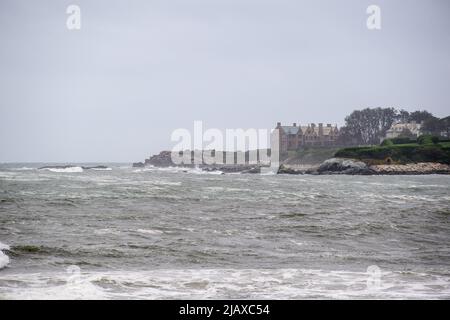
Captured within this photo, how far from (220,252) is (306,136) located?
166205 mm

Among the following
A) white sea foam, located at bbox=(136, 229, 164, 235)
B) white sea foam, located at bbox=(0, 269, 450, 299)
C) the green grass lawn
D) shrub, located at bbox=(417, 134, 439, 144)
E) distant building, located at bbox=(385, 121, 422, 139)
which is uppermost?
distant building, located at bbox=(385, 121, 422, 139)

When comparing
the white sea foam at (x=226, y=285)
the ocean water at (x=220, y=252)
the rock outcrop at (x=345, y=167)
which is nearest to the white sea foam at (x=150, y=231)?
the ocean water at (x=220, y=252)

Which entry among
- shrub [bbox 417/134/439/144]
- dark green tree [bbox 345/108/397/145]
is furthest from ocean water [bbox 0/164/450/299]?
dark green tree [bbox 345/108/397/145]

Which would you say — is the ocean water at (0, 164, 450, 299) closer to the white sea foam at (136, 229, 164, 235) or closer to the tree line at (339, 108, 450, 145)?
the white sea foam at (136, 229, 164, 235)

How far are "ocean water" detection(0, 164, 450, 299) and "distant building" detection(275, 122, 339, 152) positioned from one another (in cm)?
14990

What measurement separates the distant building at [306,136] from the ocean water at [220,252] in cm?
14990

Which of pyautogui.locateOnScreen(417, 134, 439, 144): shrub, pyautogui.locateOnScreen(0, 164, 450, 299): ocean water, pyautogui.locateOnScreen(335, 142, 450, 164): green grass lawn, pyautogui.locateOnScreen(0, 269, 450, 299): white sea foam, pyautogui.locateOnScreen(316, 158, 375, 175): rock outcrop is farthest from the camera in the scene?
pyautogui.locateOnScreen(417, 134, 439, 144): shrub

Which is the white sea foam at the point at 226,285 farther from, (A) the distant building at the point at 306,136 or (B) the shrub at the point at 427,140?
(A) the distant building at the point at 306,136

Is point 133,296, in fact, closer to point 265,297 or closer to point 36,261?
point 265,297

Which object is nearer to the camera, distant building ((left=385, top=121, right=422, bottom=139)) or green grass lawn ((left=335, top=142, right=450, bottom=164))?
green grass lawn ((left=335, top=142, right=450, bottom=164))

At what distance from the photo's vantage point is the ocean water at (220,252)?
1039 cm

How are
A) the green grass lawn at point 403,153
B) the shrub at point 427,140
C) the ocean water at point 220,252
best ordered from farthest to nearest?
1. the shrub at point 427,140
2. the green grass lawn at point 403,153
3. the ocean water at point 220,252

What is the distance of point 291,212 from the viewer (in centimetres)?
2605

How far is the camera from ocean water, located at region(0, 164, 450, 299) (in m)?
10.4
